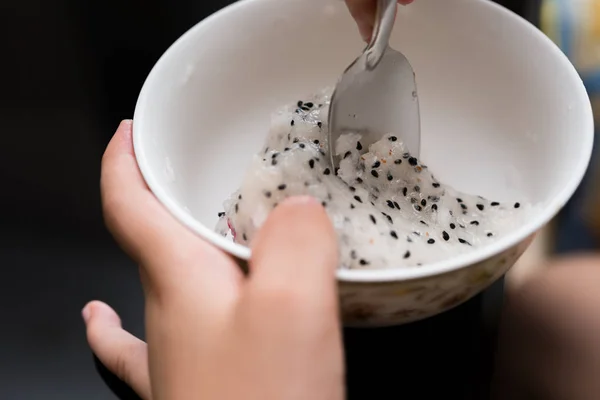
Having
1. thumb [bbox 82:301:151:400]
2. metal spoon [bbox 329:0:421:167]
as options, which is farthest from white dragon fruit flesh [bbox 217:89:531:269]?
thumb [bbox 82:301:151:400]

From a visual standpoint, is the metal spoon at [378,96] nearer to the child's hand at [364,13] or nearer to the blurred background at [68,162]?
the child's hand at [364,13]

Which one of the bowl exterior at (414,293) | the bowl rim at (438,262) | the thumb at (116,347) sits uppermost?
the bowl rim at (438,262)

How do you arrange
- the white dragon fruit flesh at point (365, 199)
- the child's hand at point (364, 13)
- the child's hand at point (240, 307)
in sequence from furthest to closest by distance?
the child's hand at point (364, 13) → the white dragon fruit flesh at point (365, 199) → the child's hand at point (240, 307)

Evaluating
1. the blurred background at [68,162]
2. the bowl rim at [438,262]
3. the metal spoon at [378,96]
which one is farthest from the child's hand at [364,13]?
the blurred background at [68,162]

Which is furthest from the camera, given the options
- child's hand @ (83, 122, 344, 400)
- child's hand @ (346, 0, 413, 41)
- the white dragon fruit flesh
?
child's hand @ (346, 0, 413, 41)

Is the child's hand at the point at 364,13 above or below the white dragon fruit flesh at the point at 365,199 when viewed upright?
above

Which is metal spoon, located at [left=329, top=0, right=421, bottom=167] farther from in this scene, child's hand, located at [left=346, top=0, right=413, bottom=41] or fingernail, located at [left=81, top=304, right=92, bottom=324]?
fingernail, located at [left=81, top=304, right=92, bottom=324]
